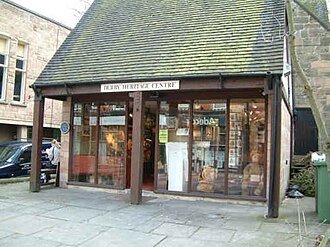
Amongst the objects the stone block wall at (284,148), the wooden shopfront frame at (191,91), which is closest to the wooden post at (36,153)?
the wooden shopfront frame at (191,91)

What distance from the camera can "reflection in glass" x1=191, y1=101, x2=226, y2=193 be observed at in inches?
416

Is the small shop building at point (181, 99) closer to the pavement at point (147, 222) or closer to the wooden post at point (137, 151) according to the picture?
the wooden post at point (137, 151)

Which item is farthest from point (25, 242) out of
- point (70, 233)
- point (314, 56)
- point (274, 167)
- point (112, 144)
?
point (314, 56)

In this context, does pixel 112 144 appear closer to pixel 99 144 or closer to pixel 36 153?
pixel 99 144

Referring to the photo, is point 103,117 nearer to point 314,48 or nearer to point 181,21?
point 181,21

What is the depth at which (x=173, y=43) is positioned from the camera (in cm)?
1116

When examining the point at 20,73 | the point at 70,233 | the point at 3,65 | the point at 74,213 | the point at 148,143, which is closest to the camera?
the point at 70,233

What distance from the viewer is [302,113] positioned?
16312mm

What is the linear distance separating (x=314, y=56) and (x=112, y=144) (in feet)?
31.4

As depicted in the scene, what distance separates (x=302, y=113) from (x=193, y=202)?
27.2 feet

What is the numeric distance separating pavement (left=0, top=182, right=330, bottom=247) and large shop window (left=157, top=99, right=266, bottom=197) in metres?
0.50

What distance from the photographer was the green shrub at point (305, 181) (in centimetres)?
1257

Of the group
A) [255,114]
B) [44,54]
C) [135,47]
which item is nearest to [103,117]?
[135,47]

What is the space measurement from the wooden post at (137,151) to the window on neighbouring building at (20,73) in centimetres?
1332
